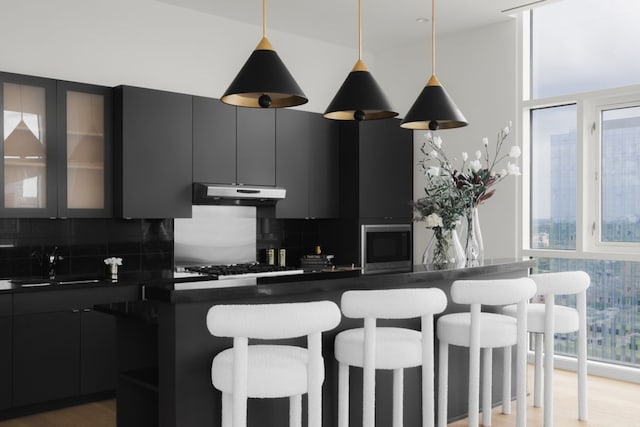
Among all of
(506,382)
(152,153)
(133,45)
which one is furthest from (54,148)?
(506,382)

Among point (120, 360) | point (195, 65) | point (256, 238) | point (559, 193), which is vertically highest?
point (195, 65)

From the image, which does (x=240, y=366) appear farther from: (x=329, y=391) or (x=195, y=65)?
(x=195, y=65)

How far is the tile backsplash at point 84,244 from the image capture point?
4.52m

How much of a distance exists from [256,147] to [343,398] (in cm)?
286

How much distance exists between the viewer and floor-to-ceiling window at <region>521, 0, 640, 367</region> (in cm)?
506

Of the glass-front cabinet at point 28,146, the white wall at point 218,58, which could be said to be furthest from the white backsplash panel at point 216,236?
the glass-front cabinet at point 28,146

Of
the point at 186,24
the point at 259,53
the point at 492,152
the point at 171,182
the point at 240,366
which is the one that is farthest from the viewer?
the point at 492,152

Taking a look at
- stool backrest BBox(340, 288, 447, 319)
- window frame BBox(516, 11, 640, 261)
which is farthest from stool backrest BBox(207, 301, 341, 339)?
window frame BBox(516, 11, 640, 261)

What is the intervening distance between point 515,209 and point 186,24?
331 cm

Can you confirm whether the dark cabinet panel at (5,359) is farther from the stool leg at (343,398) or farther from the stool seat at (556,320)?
the stool seat at (556,320)

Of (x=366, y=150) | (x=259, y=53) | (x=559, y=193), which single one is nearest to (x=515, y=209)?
(x=559, y=193)

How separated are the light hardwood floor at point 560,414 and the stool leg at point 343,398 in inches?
43.0

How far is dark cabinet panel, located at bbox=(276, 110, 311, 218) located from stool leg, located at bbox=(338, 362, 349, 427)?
2745 millimetres

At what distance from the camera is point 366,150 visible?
19.8 ft
